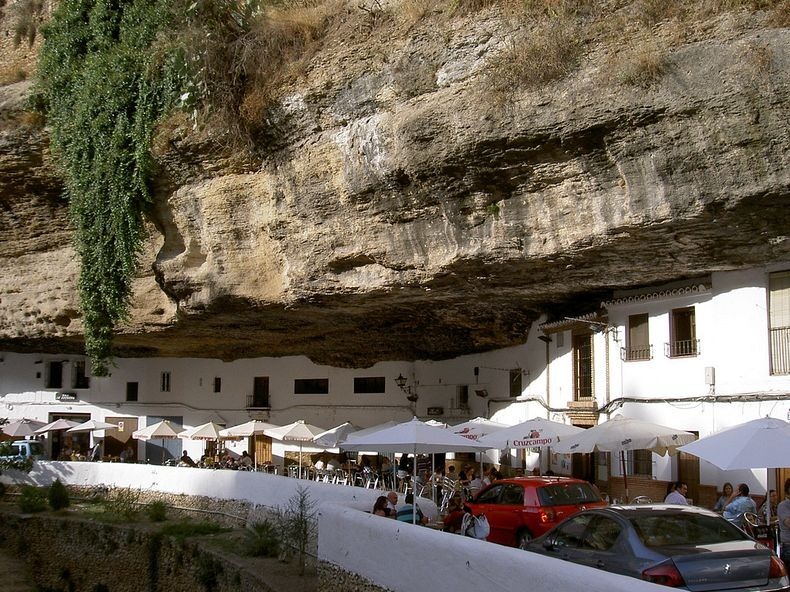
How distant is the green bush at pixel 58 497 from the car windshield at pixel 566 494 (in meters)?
14.4

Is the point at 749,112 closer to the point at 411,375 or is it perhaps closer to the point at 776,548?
the point at 776,548

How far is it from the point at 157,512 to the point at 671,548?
14392 mm

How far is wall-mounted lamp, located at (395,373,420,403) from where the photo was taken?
2584 centimetres

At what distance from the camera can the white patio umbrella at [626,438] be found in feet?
46.3

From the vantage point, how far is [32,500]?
2167 centimetres

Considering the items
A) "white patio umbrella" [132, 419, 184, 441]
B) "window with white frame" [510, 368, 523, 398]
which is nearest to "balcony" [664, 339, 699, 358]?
"window with white frame" [510, 368, 523, 398]

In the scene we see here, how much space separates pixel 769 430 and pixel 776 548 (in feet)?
4.74

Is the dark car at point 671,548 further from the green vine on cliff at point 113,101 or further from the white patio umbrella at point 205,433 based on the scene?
the white patio umbrella at point 205,433

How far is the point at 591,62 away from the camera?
1192cm

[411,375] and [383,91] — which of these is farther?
[411,375]

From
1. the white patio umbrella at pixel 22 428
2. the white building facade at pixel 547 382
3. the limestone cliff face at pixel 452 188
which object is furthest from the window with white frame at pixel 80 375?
the limestone cliff face at pixel 452 188

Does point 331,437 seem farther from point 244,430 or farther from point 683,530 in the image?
point 683,530

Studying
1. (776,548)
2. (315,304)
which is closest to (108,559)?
(315,304)

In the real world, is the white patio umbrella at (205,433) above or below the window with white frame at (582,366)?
below
